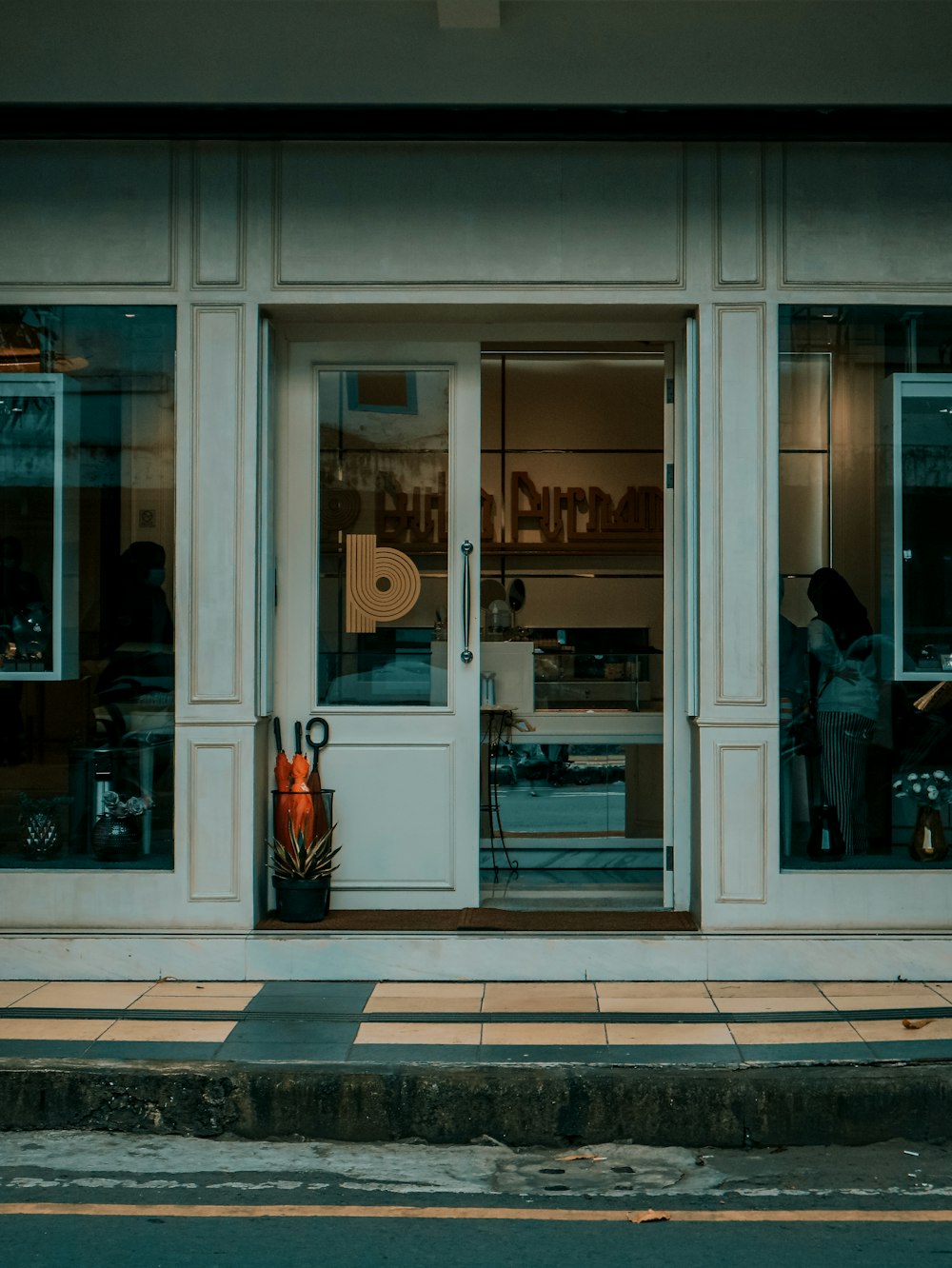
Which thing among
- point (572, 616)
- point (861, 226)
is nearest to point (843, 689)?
point (861, 226)

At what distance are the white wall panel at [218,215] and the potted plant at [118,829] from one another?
2.56 m

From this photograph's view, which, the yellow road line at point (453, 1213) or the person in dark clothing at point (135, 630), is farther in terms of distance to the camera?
the person in dark clothing at point (135, 630)

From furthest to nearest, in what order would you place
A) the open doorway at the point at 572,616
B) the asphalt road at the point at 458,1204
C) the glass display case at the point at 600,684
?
the glass display case at the point at 600,684 < the open doorway at the point at 572,616 < the asphalt road at the point at 458,1204

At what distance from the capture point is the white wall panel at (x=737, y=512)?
6762mm

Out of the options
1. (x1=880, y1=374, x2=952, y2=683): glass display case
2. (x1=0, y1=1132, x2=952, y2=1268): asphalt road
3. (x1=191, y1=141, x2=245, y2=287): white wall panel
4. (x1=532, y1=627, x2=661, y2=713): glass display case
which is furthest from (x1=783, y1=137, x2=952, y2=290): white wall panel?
(x1=0, y1=1132, x2=952, y2=1268): asphalt road

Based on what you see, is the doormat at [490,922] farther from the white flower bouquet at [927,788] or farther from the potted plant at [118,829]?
the white flower bouquet at [927,788]

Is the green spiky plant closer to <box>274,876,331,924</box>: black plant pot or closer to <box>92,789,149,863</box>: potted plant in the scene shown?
<box>274,876,331,924</box>: black plant pot

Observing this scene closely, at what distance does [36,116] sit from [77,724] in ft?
9.59

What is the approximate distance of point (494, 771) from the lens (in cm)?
989

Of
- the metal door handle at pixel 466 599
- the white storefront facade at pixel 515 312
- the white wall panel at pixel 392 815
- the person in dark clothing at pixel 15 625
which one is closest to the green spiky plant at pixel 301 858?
the white storefront facade at pixel 515 312

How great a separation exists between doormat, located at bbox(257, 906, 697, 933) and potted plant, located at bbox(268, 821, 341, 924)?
0.06 meters

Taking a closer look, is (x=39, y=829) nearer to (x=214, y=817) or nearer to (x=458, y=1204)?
(x=214, y=817)

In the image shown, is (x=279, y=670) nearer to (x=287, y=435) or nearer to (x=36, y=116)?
(x=287, y=435)

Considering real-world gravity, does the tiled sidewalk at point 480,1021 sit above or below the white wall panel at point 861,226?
below
